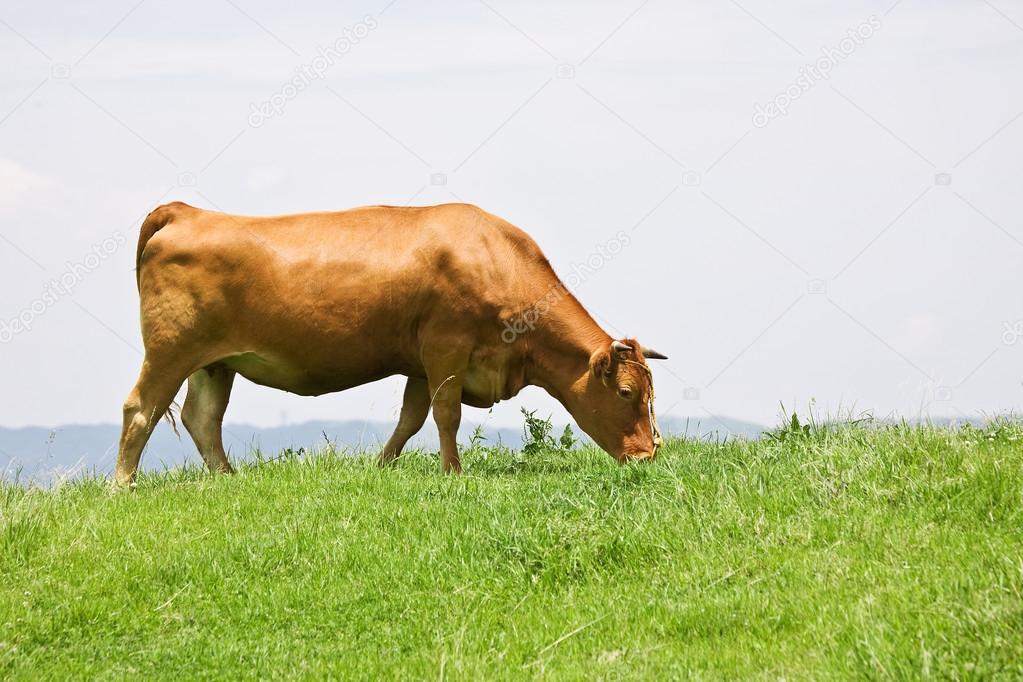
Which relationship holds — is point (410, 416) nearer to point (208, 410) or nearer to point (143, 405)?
point (208, 410)

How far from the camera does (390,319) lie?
11.3 m

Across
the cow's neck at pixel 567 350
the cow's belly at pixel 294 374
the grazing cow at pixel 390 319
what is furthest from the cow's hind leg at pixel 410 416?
the cow's neck at pixel 567 350

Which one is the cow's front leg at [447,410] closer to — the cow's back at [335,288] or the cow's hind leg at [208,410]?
the cow's back at [335,288]

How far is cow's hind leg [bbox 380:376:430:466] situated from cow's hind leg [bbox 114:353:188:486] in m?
2.12

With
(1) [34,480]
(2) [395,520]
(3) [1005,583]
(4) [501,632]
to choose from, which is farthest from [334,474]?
(3) [1005,583]

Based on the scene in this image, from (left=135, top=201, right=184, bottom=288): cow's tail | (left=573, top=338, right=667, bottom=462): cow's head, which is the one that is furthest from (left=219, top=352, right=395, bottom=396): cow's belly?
(left=573, top=338, right=667, bottom=462): cow's head

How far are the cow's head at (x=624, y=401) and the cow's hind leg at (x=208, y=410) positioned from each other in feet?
11.9

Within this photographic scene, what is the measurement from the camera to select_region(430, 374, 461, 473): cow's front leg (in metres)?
11.2

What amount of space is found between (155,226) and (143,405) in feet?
5.86

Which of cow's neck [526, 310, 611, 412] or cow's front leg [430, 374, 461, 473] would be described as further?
cow's neck [526, 310, 611, 412]

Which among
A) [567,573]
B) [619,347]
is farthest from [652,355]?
[567,573]

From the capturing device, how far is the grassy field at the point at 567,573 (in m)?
6.13

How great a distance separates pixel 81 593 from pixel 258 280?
13.2 feet

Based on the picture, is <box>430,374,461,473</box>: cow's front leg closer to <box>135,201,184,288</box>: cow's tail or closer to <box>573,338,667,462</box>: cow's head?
<box>573,338,667,462</box>: cow's head
